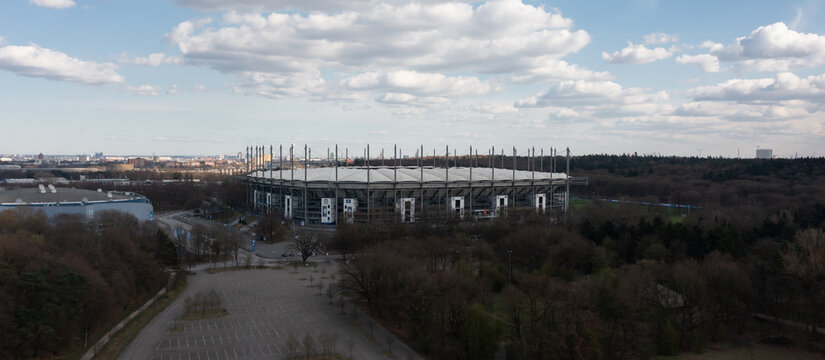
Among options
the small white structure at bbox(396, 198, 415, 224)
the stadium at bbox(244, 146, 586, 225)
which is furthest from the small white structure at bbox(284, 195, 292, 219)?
the small white structure at bbox(396, 198, 415, 224)

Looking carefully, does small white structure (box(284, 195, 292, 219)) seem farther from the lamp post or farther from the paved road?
the lamp post

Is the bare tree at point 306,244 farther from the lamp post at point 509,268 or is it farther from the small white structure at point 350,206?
the lamp post at point 509,268

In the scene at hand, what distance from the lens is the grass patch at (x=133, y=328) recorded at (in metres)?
21.4

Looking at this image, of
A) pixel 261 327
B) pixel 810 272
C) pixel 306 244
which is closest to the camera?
pixel 261 327

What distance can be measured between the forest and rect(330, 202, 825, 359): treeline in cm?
6

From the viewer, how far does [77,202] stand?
48188 millimetres

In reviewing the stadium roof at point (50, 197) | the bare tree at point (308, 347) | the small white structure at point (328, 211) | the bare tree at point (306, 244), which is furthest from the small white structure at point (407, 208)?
the bare tree at point (308, 347)

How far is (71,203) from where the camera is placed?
4712cm

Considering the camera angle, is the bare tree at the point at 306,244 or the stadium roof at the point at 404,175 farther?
the stadium roof at the point at 404,175

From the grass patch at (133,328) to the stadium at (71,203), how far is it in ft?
57.3

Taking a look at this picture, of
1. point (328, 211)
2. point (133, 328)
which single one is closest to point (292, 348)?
point (133, 328)

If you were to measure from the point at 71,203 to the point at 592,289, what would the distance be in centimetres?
4529

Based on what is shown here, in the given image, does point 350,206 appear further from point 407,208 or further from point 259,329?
point 259,329

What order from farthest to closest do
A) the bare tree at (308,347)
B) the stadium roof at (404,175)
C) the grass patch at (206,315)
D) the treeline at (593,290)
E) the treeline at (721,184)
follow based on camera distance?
the treeline at (721,184), the stadium roof at (404,175), the grass patch at (206,315), the treeline at (593,290), the bare tree at (308,347)
